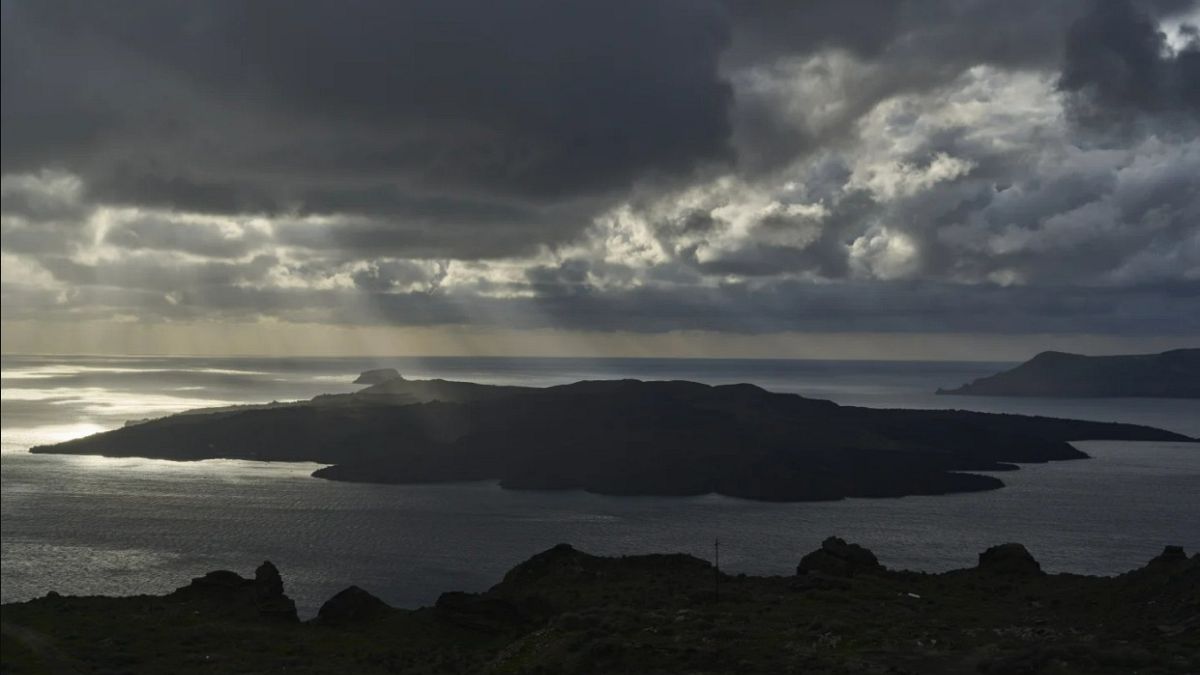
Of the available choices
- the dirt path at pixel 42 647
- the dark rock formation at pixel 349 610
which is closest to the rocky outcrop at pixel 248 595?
the dark rock formation at pixel 349 610

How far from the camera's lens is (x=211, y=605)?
88.9 meters

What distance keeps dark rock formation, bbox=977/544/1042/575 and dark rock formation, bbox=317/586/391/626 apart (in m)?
57.4

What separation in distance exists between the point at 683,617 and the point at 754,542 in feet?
417

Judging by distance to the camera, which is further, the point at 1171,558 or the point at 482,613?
the point at 482,613

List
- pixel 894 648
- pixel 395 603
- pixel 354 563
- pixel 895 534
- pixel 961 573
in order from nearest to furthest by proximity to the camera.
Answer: pixel 894 648 → pixel 961 573 → pixel 395 603 → pixel 354 563 → pixel 895 534

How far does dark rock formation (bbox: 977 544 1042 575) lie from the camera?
86.9 metres

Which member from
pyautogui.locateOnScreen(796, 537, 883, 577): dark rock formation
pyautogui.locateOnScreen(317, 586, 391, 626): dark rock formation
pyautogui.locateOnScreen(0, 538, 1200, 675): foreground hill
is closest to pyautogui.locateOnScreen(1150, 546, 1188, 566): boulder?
pyautogui.locateOnScreen(0, 538, 1200, 675): foreground hill

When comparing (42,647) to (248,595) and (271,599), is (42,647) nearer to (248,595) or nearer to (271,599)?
(271,599)

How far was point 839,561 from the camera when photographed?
291 ft

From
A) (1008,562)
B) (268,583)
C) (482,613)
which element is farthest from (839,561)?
(268,583)

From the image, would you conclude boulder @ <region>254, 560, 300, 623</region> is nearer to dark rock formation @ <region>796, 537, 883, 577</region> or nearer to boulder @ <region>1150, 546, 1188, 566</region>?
dark rock formation @ <region>796, 537, 883, 577</region>

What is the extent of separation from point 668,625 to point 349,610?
34930mm

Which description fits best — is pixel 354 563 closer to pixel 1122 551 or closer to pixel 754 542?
pixel 754 542

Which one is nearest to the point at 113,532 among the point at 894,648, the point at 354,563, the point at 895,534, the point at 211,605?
the point at 354,563
